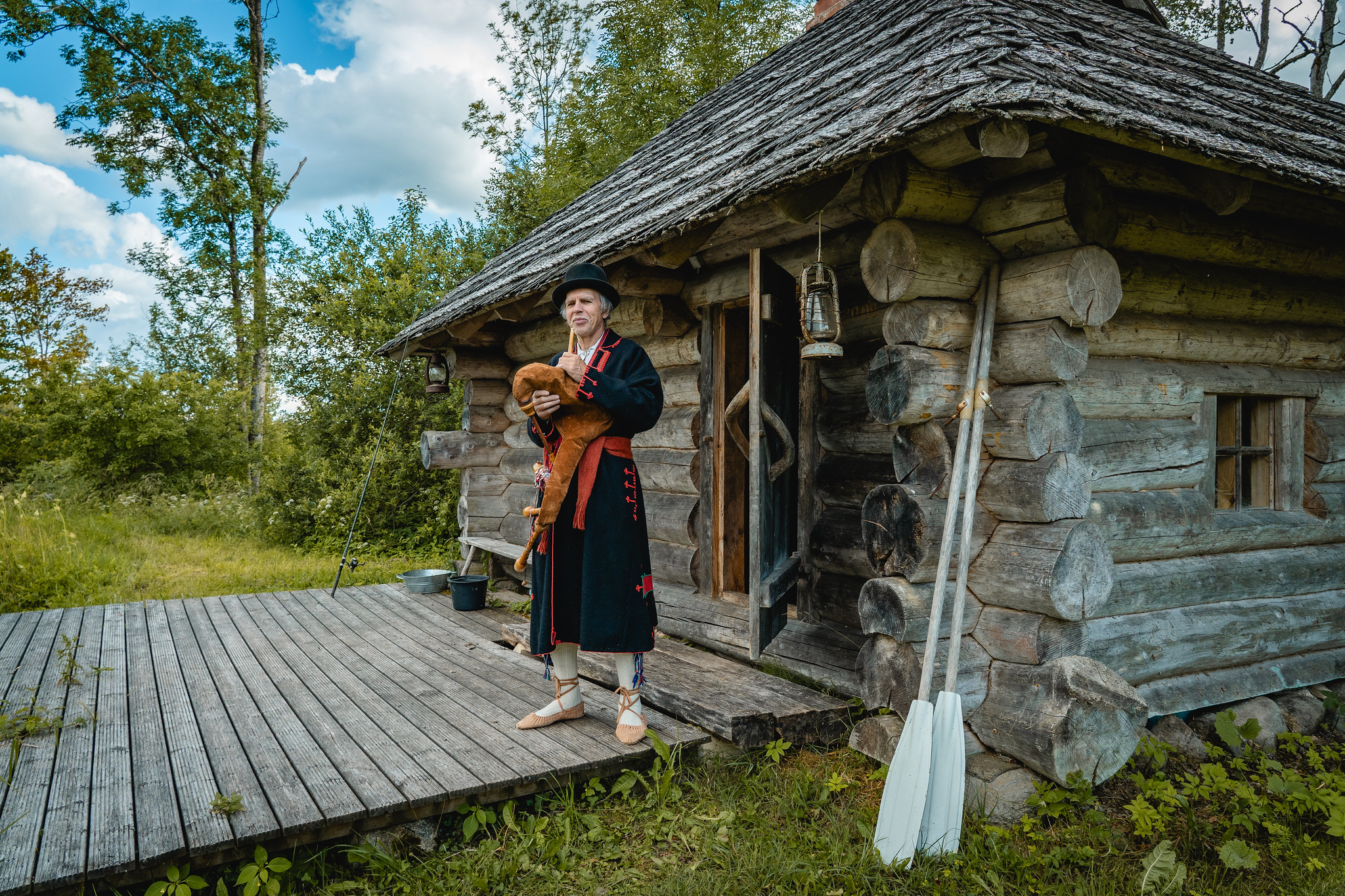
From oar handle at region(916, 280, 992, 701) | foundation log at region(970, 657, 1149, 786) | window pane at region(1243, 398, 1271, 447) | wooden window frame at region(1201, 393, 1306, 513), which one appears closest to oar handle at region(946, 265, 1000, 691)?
oar handle at region(916, 280, 992, 701)

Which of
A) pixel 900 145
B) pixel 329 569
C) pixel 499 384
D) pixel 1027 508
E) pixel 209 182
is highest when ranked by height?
pixel 209 182

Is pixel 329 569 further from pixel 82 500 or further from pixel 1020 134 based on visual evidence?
pixel 1020 134

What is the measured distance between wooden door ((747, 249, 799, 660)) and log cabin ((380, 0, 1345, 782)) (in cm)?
2

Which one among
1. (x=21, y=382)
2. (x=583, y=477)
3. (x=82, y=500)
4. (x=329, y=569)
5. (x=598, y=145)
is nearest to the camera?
(x=583, y=477)

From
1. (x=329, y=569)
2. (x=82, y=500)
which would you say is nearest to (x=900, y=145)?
(x=329, y=569)

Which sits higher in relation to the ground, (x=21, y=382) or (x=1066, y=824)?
(x=21, y=382)

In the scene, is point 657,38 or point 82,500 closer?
point 82,500

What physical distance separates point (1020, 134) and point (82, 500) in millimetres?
13602

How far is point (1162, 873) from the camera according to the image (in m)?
2.59

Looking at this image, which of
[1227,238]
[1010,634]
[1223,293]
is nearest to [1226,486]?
[1223,293]

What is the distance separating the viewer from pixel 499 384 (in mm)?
7781

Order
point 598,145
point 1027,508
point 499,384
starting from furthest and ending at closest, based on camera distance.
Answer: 1. point 598,145
2. point 499,384
3. point 1027,508

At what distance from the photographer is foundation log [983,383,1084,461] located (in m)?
3.10

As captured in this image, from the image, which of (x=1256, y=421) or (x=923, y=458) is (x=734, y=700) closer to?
(x=923, y=458)
